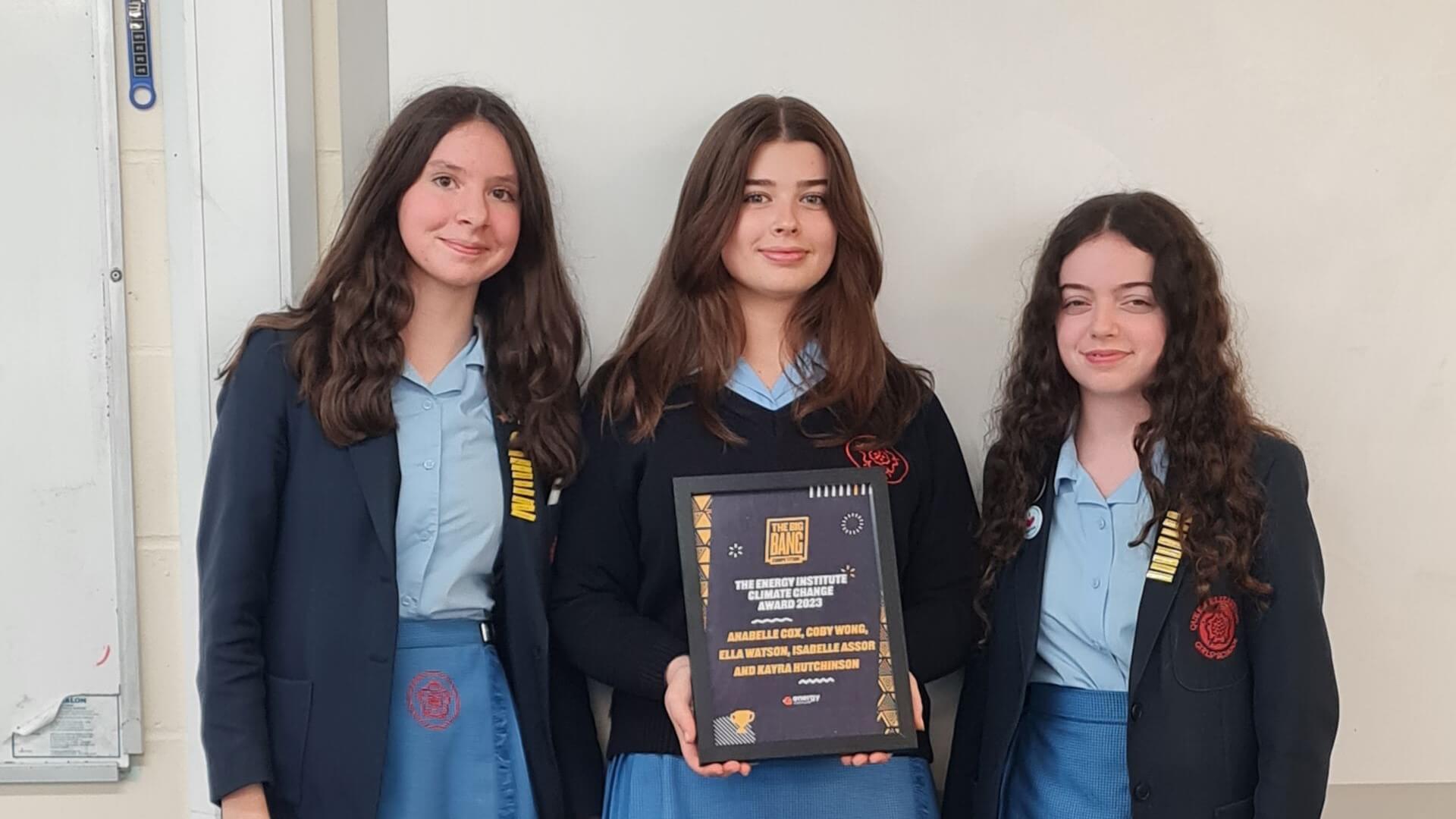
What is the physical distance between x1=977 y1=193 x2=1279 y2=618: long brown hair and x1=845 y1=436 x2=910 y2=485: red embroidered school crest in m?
0.18

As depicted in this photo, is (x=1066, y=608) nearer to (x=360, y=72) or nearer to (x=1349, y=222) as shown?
(x=1349, y=222)

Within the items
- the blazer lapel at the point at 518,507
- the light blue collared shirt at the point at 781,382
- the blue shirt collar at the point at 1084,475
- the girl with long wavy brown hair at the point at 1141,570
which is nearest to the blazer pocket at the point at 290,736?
the blazer lapel at the point at 518,507

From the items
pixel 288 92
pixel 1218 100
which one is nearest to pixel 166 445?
pixel 288 92

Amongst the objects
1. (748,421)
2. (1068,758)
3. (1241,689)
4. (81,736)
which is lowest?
(81,736)

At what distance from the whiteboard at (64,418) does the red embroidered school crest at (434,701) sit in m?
0.73

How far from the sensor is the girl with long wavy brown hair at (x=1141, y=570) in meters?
1.68

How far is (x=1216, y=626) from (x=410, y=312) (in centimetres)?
128

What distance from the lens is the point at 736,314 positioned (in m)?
1.88

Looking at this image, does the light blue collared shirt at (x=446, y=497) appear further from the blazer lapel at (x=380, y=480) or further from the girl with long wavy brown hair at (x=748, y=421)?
the girl with long wavy brown hair at (x=748, y=421)

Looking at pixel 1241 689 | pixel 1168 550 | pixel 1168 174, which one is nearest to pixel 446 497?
pixel 1168 550

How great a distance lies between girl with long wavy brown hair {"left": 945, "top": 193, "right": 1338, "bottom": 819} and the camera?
5.50 feet

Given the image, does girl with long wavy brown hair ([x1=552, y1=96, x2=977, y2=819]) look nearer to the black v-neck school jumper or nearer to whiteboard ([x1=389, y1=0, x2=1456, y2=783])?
the black v-neck school jumper

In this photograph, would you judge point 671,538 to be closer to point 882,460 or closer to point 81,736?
point 882,460

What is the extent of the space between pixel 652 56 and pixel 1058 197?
0.77 metres
